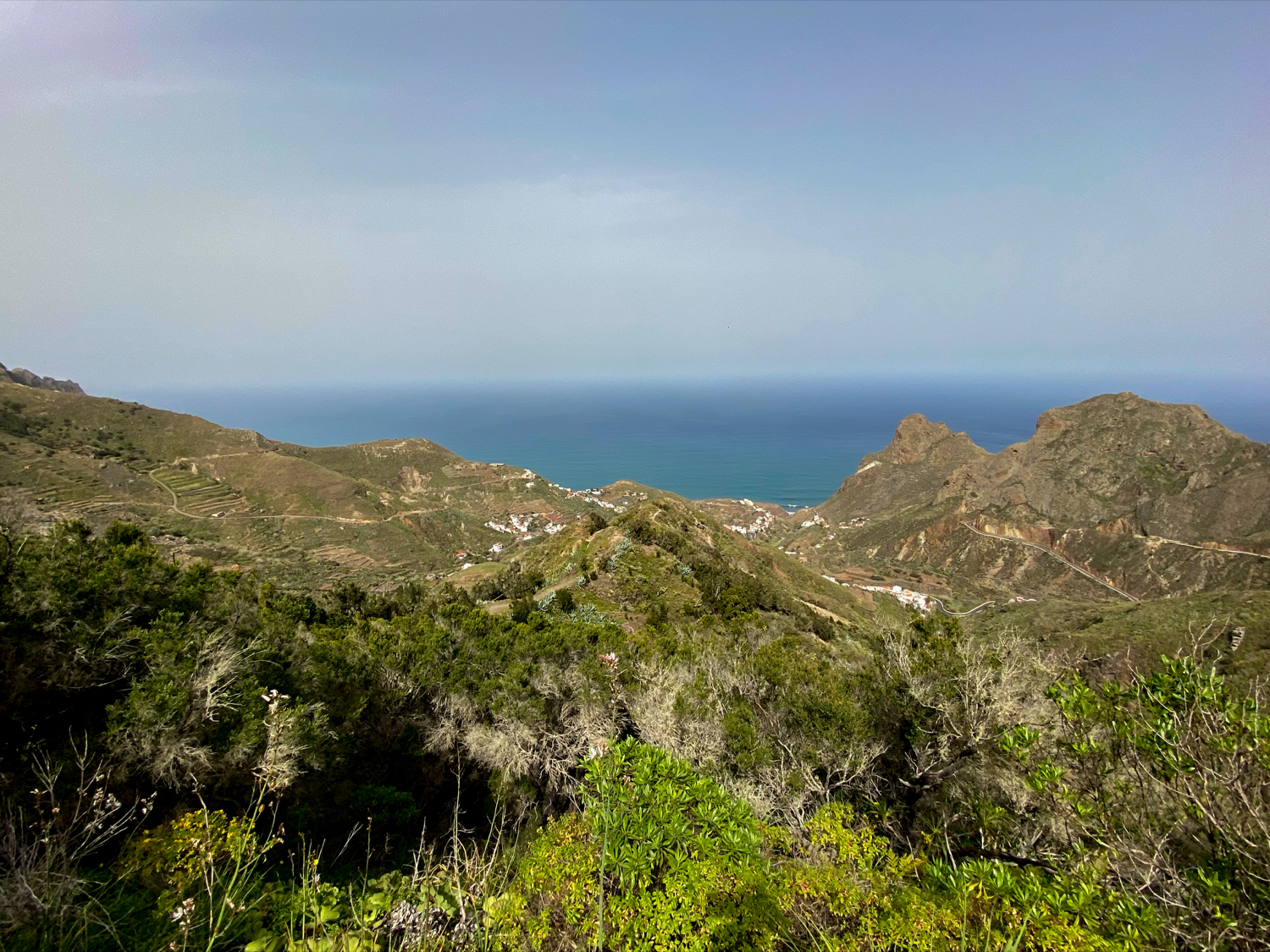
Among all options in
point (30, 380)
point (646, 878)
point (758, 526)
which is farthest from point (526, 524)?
point (30, 380)

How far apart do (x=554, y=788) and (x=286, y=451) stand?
11731 cm

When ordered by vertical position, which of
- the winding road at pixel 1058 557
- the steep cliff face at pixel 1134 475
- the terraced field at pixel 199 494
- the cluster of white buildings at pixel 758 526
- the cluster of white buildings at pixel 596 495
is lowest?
the cluster of white buildings at pixel 758 526

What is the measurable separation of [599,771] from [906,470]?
14637 centimetres

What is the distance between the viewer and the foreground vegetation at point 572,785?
178 inches

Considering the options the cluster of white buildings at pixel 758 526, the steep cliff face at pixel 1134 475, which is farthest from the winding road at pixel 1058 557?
the cluster of white buildings at pixel 758 526

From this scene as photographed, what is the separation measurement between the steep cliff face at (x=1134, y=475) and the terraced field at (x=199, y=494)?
386ft

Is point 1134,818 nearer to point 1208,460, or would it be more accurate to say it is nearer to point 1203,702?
point 1203,702

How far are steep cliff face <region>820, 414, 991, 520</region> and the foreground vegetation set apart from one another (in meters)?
116

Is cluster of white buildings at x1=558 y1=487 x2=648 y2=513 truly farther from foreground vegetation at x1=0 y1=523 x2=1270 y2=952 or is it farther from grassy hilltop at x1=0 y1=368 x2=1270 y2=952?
foreground vegetation at x1=0 y1=523 x2=1270 y2=952

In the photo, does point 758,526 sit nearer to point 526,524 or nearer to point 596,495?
point 596,495

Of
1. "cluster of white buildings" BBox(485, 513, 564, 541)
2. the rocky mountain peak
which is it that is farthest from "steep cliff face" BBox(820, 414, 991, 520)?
"cluster of white buildings" BBox(485, 513, 564, 541)

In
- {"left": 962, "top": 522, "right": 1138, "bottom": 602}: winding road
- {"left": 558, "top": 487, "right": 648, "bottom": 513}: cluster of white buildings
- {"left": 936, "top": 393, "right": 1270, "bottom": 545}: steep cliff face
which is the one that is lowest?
{"left": 558, "top": 487, "right": 648, "bottom": 513}: cluster of white buildings

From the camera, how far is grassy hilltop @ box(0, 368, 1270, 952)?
15.0 feet

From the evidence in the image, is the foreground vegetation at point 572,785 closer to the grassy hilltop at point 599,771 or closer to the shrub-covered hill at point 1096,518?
the grassy hilltop at point 599,771
